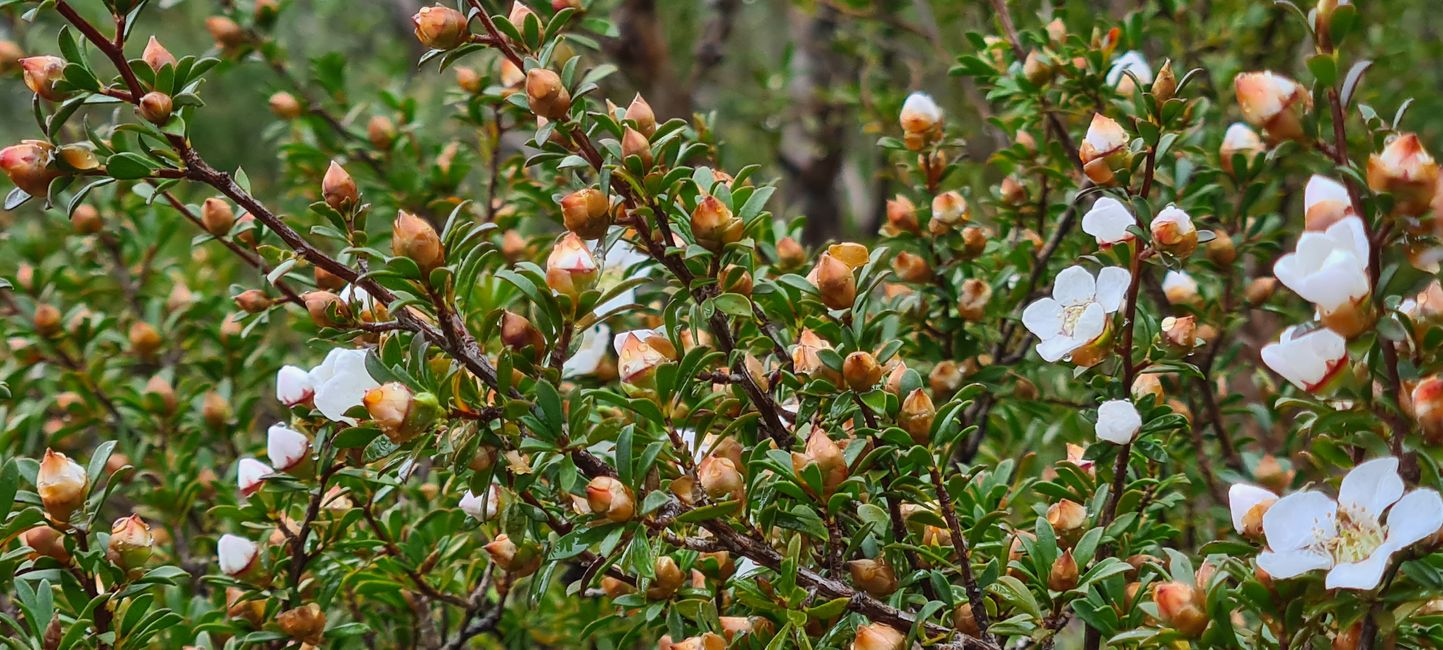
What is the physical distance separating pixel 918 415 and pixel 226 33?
145cm

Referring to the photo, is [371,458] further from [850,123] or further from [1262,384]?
[850,123]

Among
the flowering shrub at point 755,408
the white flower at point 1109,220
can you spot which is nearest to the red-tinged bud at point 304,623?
the flowering shrub at point 755,408

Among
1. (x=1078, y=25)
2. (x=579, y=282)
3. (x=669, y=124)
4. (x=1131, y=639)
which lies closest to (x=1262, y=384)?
(x=1078, y=25)

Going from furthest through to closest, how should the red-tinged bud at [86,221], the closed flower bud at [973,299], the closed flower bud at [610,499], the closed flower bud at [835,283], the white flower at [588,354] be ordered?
the red-tinged bud at [86,221]
the closed flower bud at [973,299]
the white flower at [588,354]
the closed flower bud at [835,283]
the closed flower bud at [610,499]

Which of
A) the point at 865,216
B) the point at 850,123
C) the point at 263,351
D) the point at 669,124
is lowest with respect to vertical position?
the point at 669,124

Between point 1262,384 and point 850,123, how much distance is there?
1888mm

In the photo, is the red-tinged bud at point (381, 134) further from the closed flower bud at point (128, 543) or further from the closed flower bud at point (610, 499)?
the closed flower bud at point (610, 499)

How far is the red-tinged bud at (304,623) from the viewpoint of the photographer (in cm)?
108

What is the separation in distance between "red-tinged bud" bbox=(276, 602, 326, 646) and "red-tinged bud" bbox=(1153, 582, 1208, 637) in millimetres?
787

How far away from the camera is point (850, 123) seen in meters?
3.42

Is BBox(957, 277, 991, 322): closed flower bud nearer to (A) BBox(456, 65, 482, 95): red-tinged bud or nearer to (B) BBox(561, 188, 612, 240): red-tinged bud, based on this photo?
(B) BBox(561, 188, 612, 240): red-tinged bud

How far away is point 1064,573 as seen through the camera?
35.0 inches

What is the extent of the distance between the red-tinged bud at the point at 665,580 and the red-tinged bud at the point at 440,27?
0.48 meters

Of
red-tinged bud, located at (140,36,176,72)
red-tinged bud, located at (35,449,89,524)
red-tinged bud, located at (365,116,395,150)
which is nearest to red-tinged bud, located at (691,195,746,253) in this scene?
red-tinged bud, located at (140,36,176,72)
